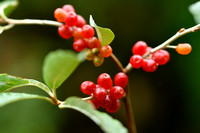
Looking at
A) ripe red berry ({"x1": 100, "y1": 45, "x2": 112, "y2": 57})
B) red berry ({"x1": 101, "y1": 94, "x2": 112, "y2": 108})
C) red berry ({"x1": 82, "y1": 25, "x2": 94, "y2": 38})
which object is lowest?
red berry ({"x1": 101, "y1": 94, "x2": 112, "y2": 108})

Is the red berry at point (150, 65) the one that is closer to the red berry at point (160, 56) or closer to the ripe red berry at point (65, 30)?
the red berry at point (160, 56)

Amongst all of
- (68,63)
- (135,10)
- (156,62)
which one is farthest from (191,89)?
(68,63)

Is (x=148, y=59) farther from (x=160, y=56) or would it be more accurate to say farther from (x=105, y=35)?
(x=105, y=35)

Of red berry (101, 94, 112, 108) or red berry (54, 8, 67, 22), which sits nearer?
red berry (101, 94, 112, 108)

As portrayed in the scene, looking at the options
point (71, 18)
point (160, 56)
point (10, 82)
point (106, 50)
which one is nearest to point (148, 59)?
point (160, 56)

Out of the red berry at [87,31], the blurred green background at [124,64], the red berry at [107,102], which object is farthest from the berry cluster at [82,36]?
the blurred green background at [124,64]

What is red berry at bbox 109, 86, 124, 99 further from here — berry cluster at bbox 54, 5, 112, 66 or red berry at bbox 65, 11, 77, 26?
red berry at bbox 65, 11, 77, 26

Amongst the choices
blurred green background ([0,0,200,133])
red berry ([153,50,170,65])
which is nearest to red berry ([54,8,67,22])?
red berry ([153,50,170,65])

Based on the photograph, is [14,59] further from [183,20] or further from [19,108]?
[183,20]
